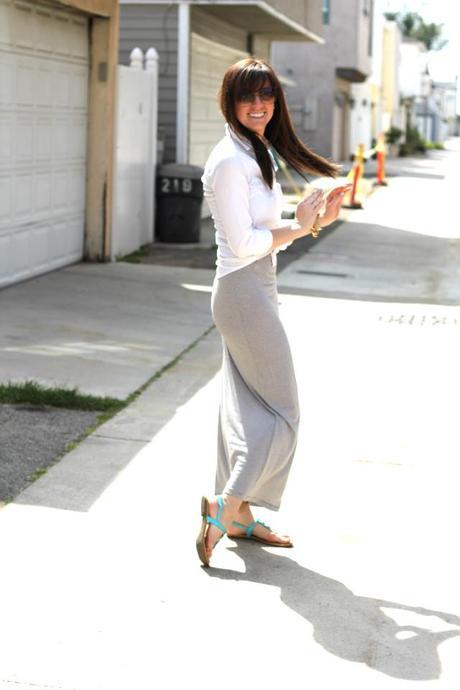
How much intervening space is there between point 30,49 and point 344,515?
26.1 ft

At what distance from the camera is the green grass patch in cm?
777

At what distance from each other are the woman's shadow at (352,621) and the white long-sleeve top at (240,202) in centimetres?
117

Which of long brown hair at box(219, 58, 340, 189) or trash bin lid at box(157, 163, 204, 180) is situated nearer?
long brown hair at box(219, 58, 340, 189)

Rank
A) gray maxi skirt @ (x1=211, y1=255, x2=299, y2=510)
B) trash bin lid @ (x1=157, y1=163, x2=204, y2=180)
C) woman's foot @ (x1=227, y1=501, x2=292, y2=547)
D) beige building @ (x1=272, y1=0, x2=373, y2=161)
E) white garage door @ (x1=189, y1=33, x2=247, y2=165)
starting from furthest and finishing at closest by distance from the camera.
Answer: beige building @ (x1=272, y1=0, x2=373, y2=161), white garage door @ (x1=189, y1=33, x2=247, y2=165), trash bin lid @ (x1=157, y1=163, x2=204, y2=180), woman's foot @ (x1=227, y1=501, x2=292, y2=547), gray maxi skirt @ (x1=211, y1=255, x2=299, y2=510)

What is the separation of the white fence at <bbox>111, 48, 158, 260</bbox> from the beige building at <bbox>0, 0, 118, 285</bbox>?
0.33m

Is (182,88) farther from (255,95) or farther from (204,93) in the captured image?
(255,95)

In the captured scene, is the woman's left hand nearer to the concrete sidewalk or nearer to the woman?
the woman

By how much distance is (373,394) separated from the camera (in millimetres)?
8500

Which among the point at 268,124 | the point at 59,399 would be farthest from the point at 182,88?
the point at 268,124

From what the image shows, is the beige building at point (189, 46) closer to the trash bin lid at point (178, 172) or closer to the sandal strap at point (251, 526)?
the trash bin lid at point (178, 172)

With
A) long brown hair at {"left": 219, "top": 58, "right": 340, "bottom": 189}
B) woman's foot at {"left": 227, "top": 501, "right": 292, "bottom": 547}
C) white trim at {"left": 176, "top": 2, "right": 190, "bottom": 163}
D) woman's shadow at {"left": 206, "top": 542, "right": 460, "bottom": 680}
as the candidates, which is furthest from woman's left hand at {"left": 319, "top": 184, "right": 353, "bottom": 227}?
white trim at {"left": 176, "top": 2, "right": 190, "bottom": 163}

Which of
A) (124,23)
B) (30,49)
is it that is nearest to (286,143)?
(30,49)

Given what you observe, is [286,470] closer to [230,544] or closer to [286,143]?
[230,544]

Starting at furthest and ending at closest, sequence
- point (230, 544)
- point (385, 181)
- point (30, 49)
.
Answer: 1. point (385, 181)
2. point (30, 49)
3. point (230, 544)
